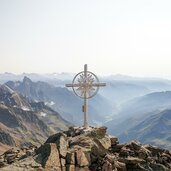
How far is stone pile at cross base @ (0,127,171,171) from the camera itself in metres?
29.0

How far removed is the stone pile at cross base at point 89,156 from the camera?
29.0 m

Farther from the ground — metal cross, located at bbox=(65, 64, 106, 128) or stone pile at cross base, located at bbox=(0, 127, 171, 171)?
metal cross, located at bbox=(65, 64, 106, 128)

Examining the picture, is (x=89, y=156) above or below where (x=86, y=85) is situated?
below

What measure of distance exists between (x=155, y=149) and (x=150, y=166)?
4.73 meters

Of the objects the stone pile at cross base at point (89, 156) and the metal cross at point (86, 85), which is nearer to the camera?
the stone pile at cross base at point (89, 156)

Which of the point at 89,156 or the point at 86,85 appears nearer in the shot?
the point at 89,156

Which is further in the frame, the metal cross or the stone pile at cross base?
the metal cross

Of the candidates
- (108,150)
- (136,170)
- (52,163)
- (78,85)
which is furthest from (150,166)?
(78,85)

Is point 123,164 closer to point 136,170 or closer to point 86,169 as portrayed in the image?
point 136,170

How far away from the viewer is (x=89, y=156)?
31.8m

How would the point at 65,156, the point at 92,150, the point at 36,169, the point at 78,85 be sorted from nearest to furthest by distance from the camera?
the point at 36,169, the point at 65,156, the point at 92,150, the point at 78,85

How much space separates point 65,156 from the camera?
1196 inches

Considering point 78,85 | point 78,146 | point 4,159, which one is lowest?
point 4,159

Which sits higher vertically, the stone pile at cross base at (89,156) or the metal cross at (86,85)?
the metal cross at (86,85)
